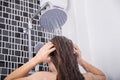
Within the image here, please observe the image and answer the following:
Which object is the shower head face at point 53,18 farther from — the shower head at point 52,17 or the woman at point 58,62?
the woman at point 58,62

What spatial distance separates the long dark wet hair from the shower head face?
9.4 inches

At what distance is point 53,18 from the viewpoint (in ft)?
5.04

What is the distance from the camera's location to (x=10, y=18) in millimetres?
1796

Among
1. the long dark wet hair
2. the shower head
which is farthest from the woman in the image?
the shower head

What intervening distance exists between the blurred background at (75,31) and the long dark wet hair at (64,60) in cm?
34

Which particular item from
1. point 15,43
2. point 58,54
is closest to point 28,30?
point 15,43

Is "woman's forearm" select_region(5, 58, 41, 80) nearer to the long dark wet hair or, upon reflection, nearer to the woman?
the woman

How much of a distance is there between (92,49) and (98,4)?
361 mm

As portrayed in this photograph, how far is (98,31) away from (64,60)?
0.80 m

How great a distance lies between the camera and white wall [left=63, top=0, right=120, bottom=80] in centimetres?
182

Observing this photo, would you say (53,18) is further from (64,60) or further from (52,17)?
(64,60)

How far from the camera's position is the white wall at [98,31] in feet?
5.97

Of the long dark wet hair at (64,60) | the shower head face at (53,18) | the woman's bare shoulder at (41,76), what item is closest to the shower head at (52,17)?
the shower head face at (53,18)

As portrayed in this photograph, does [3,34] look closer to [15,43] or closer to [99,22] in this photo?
[15,43]
